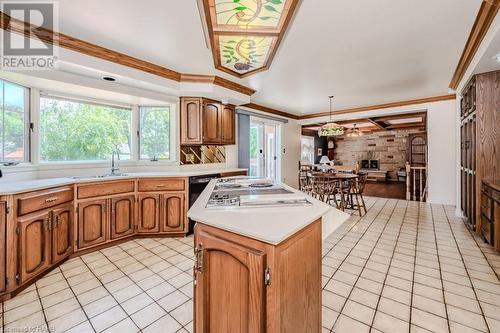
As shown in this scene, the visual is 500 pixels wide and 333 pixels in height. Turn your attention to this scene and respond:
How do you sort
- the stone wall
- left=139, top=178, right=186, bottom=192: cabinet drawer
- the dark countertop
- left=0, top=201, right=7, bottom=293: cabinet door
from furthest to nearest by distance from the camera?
1. the stone wall
2. left=139, top=178, right=186, bottom=192: cabinet drawer
3. the dark countertop
4. left=0, top=201, right=7, bottom=293: cabinet door

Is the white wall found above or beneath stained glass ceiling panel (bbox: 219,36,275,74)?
beneath

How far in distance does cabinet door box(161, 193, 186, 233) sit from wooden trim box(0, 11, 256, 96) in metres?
1.73

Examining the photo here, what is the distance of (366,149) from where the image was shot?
10.5m

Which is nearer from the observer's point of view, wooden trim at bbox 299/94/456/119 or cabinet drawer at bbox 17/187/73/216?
cabinet drawer at bbox 17/187/73/216

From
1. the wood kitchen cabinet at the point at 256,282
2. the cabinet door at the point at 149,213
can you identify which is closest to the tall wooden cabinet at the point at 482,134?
the wood kitchen cabinet at the point at 256,282

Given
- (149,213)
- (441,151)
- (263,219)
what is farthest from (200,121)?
(441,151)

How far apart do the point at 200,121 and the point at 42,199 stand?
85.6 inches

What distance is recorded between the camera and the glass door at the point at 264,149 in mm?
5922

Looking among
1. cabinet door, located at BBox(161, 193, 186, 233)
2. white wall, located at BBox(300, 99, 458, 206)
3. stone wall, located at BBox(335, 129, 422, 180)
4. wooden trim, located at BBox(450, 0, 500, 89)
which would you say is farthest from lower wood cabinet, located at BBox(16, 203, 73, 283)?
stone wall, located at BBox(335, 129, 422, 180)

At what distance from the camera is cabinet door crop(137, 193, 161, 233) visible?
2.98 meters

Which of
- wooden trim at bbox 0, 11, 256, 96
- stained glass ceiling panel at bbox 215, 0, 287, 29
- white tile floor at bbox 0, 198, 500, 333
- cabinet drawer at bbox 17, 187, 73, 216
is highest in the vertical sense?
wooden trim at bbox 0, 11, 256, 96

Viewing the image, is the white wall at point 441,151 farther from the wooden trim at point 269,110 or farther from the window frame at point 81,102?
the window frame at point 81,102

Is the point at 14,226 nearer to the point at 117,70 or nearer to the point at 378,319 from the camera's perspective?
the point at 117,70

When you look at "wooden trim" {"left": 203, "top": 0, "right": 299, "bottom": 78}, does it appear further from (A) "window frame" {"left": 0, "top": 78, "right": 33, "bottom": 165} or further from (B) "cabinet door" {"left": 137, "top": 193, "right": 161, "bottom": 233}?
(A) "window frame" {"left": 0, "top": 78, "right": 33, "bottom": 165}
